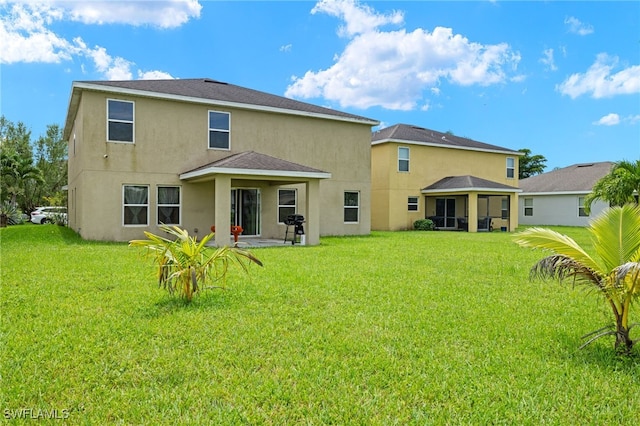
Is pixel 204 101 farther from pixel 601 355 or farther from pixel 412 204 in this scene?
pixel 601 355

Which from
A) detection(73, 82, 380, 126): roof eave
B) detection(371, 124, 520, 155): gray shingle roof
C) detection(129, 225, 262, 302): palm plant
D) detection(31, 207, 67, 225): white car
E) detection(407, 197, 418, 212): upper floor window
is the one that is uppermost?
detection(371, 124, 520, 155): gray shingle roof

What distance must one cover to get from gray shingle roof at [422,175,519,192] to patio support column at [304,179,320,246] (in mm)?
11464

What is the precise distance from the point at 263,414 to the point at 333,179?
56.2ft

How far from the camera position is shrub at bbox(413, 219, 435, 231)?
2547 centimetres

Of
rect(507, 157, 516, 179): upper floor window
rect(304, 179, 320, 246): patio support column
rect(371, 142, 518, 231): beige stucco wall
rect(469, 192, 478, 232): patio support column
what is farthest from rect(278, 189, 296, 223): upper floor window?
rect(507, 157, 516, 179): upper floor window

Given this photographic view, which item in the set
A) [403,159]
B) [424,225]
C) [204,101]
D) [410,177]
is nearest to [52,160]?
[204,101]

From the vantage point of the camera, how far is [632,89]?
62.4 feet

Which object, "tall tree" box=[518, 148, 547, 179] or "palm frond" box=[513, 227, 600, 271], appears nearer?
"palm frond" box=[513, 227, 600, 271]

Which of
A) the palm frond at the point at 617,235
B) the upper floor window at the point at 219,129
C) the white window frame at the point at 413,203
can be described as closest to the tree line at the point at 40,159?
the upper floor window at the point at 219,129

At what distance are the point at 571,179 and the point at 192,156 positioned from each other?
94.1 ft

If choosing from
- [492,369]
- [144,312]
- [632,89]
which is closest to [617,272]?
[492,369]

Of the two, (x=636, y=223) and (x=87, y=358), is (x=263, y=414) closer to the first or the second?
(x=87, y=358)

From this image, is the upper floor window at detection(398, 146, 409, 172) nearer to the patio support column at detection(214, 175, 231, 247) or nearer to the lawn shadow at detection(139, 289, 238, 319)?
the patio support column at detection(214, 175, 231, 247)

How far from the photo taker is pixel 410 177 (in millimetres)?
26156
